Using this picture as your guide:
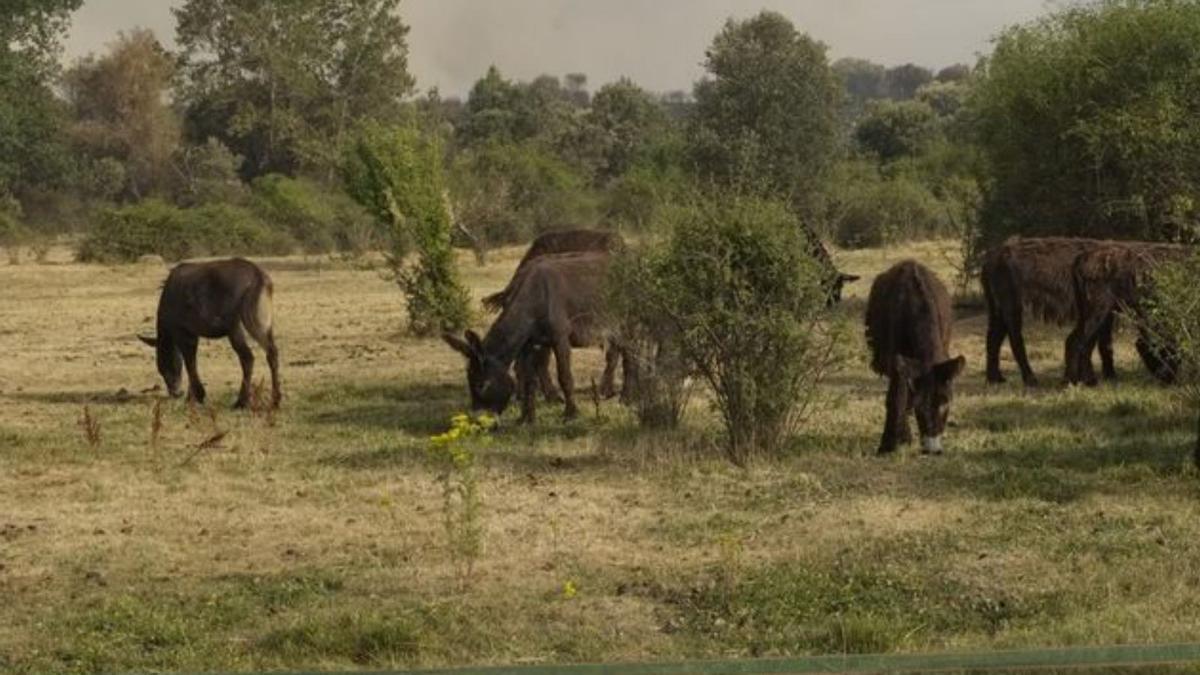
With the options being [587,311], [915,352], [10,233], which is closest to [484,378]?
[587,311]

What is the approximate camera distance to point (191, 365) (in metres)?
17.0

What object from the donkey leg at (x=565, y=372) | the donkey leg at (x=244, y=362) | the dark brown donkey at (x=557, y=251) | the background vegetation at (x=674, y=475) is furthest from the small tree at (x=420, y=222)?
the donkey leg at (x=565, y=372)

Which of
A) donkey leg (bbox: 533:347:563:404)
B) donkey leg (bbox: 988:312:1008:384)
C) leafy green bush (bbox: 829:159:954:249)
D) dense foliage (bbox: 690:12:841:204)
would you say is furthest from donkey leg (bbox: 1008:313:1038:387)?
leafy green bush (bbox: 829:159:954:249)

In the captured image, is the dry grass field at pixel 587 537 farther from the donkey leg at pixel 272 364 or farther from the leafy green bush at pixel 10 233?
the leafy green bush at pixel 10 233

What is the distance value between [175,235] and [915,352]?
38956 millimetres

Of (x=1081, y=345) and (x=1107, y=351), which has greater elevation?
(x=1081, y=345)

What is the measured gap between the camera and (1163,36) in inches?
832

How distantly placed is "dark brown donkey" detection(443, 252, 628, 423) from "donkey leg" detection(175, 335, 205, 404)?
11.7 feet

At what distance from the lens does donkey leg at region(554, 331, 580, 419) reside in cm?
1508

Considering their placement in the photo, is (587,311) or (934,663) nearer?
(934,663)

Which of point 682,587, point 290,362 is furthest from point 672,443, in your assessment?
point 290,362

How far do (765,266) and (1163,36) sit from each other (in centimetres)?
1146

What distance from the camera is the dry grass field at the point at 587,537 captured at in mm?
7957

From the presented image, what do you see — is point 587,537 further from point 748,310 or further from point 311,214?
point 311,214
